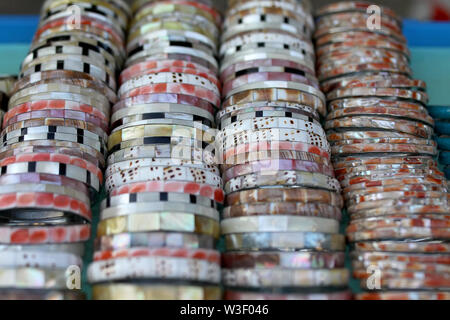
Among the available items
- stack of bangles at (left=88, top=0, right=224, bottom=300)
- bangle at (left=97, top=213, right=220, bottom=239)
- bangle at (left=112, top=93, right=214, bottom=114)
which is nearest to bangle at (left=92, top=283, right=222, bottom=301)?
stack of bangles at (left=88, top=0, right=224, bottom=300)

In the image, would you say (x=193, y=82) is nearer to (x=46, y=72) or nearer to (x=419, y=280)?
(x=46, y=72)

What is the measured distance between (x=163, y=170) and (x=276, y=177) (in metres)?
0.23

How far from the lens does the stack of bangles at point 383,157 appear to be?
3.25ft

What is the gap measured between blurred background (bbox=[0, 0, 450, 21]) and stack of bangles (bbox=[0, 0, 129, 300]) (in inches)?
54.5

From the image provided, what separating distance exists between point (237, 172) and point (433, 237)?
0.41 metres

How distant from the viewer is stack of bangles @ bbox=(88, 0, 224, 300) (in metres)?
0.93

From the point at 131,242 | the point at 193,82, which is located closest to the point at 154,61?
the point at 193,82

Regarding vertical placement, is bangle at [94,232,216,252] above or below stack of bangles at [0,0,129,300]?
below

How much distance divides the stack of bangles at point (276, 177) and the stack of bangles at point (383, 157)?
0.05 metres

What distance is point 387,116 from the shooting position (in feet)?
4.03

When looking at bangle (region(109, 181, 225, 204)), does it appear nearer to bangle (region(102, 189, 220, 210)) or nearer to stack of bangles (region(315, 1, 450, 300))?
bangle (region(102, 189, 220, 210))

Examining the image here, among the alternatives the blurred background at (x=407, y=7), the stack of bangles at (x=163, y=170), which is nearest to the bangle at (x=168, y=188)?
the stack of bangles at (x=163, y=170)

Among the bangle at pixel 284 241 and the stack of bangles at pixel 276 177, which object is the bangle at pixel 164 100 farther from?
the bangle at pixel 284 241

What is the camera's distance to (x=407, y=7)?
2.75 m
